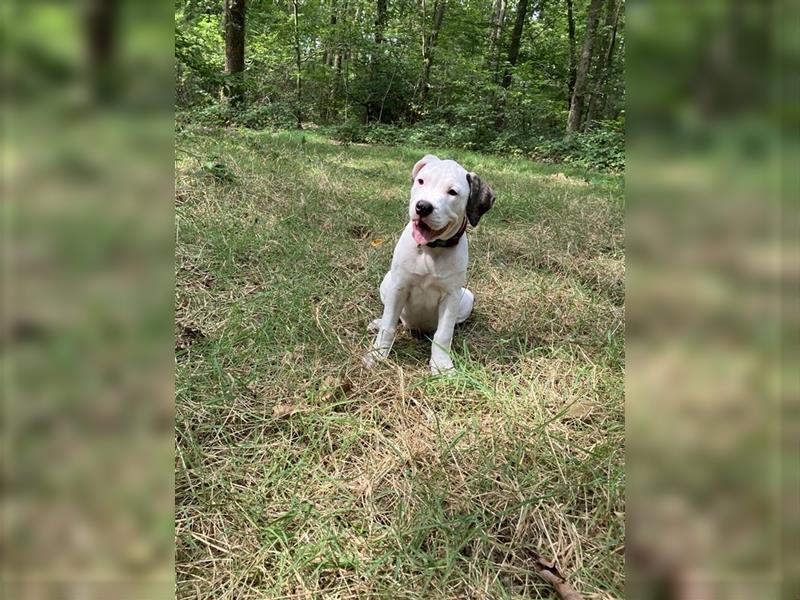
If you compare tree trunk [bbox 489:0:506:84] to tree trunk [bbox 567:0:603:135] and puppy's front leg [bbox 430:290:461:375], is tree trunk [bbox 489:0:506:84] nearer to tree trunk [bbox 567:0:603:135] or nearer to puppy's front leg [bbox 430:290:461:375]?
tree trunk [bbox 567:0:603:135]

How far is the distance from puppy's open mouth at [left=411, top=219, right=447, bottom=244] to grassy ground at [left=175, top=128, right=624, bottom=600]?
2.53 feet


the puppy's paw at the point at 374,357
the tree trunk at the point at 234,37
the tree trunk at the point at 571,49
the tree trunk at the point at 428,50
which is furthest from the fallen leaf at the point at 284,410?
the tree trunk at the point at 571,49

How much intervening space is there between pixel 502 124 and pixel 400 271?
16.4 metres

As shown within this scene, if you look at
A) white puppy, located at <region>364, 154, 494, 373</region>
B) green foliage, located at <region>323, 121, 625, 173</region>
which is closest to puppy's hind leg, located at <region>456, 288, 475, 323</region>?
white puppy, located at <region>364, 154, 494, 373</region>

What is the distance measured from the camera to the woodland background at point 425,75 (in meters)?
15.3

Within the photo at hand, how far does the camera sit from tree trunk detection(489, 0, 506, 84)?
19234mm

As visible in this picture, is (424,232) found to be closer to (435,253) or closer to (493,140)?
(435,253)
